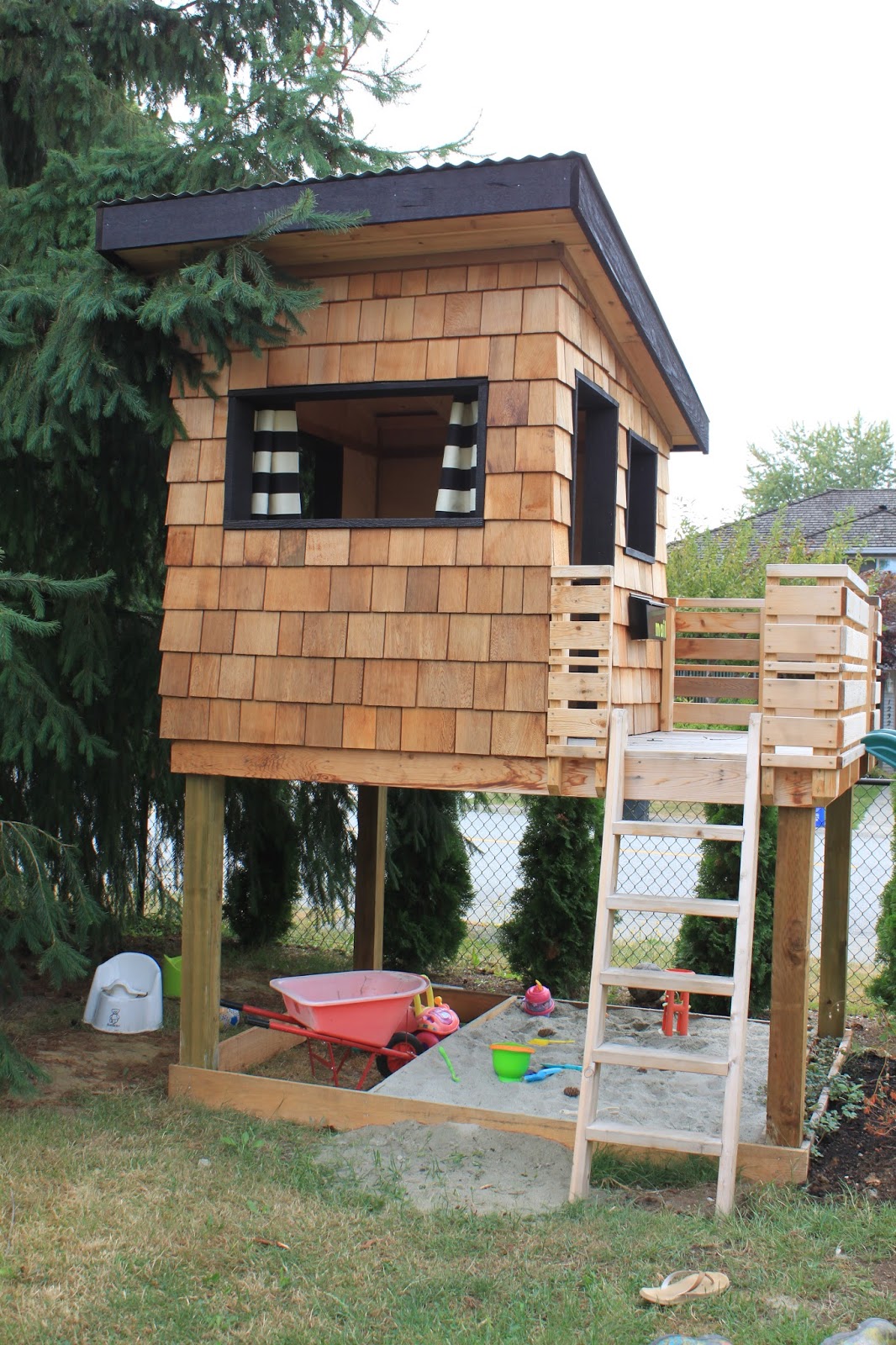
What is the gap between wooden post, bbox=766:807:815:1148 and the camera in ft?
16.1

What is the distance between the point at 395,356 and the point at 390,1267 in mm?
3852

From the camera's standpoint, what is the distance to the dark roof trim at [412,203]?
4.91 meters

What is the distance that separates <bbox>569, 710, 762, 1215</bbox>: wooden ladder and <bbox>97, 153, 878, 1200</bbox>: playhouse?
8.5 inches

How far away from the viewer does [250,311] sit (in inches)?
217

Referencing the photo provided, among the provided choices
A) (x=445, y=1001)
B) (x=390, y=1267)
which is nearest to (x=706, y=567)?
(x=445, y=1001)

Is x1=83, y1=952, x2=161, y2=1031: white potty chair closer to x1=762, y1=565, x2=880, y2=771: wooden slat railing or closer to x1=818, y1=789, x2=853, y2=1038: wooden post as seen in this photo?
x1=762, y1=565, x2=880, y2=771: wooden slat railing

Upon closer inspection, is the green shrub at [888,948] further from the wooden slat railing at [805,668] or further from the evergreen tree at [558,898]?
the wooden slat railing at [805,668]

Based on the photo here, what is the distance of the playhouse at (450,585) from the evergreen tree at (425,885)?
248 cm

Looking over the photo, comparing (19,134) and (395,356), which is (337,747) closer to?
(395,356)

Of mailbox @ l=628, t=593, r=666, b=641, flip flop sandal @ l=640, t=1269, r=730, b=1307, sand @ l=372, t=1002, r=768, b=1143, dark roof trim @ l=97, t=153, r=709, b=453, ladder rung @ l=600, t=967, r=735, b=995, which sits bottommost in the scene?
flip flop sandal @ l=640, t=1269, r=730, b=1307

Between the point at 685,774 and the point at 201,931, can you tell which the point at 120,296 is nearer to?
the point at 201,931

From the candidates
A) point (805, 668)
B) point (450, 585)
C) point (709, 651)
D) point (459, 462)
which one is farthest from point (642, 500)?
point (805, 668)

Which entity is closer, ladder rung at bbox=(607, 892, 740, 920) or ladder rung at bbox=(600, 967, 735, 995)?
ladder rung at bbox=(600, 967, 735, 995)

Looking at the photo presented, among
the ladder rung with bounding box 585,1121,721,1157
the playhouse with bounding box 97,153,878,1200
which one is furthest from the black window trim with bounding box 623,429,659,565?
the ladder rung with bounding box 585,1121,721,1157
